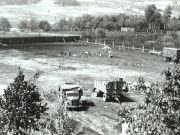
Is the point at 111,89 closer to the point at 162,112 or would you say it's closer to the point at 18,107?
the point at 18,107

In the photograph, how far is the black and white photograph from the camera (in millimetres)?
16812

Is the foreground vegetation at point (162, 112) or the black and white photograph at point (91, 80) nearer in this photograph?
the foreground vegetation at point (162, 112)

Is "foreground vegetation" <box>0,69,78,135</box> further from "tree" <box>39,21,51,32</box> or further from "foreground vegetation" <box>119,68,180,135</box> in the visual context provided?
"tree" <box>39,21,51,32</box>

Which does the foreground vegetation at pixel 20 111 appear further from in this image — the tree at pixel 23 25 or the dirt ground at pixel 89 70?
the tree at pixel 23 25

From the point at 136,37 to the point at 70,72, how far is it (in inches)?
2673

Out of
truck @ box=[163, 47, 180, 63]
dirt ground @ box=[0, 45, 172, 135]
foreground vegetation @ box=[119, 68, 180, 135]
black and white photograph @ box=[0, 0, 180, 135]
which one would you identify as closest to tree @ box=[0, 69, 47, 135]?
black and white photograph @ box=[0, 0, 180, 135]

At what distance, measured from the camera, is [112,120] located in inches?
1347

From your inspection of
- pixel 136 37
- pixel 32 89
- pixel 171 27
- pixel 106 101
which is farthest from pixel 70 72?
pixel 171 27

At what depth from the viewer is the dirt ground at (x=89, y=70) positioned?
35009 millimetres

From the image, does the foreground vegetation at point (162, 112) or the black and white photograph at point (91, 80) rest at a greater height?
the foreground vegetation at point (162, 112)

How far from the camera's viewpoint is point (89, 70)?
62.8 meters

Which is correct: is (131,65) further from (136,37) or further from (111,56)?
(136,37)

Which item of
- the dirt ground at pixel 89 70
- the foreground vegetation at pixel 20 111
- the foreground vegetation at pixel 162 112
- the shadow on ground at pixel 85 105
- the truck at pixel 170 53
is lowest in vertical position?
the dirt ground at pixel 89 70

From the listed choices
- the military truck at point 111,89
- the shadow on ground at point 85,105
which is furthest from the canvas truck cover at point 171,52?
the shadow on ground at point 85,105
